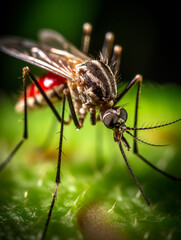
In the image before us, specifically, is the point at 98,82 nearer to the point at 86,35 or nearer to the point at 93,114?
the point at 93,114

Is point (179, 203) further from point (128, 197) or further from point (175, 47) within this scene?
point (175, 47)

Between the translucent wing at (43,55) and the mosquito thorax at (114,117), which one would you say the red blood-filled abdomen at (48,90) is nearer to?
the translucent wing at (43,55)

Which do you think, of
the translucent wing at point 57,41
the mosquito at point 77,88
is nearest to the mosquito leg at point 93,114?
the mosquito at point 77,88

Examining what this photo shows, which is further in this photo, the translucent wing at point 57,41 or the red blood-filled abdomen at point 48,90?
the translucent wing at point 57,41

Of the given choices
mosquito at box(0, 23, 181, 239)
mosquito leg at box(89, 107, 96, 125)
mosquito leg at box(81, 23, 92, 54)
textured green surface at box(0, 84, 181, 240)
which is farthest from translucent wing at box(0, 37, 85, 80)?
textured green surface at box(0, 84, 181, 240)

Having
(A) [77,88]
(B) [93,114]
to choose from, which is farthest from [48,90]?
(B) [93,114]

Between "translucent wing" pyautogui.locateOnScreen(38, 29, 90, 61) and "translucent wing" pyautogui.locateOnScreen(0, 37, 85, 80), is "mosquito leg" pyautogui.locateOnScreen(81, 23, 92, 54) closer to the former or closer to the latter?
"translucent wing" pyautogui.locateOnScreen(38, 29, 90, 61)
